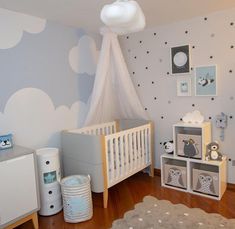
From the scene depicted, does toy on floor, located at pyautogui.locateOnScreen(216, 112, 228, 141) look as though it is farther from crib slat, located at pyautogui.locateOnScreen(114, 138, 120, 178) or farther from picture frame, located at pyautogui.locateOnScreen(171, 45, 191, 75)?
crib slat, located at pyautogui.locateOnScreen(114, 138, 120, 178)

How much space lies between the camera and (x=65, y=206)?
234 cm

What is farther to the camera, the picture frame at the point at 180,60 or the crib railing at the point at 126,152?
the picture frame at the point at 180,60

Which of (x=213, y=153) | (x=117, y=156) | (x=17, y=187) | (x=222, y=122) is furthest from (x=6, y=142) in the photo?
(x=222, y=122)

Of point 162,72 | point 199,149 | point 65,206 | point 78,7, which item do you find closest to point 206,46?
point 162,72

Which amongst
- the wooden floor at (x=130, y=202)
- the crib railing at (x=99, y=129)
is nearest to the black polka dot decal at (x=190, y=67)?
the crib railing at (x=99, y=129)

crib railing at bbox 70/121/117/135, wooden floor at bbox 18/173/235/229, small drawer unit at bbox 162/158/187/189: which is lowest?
wooden floor at bbox 18/173/235/229

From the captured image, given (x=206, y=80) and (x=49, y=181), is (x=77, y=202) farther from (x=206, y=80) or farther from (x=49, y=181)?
(x=206, y=80)

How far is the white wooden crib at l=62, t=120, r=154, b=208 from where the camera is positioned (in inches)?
98.6

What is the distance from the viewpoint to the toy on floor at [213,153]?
110 inches

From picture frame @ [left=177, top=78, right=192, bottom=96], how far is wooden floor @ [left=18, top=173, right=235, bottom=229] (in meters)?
1.28

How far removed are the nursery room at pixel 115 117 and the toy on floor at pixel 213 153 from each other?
0.5 inches

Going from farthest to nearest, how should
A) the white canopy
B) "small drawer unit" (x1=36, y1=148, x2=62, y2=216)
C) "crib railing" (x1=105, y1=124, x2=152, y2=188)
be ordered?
the white canopy → "crib railing" (x1=105, y1=124, x2=152, y2=188) → "small drawer unit" (x1=36, y1=148, x2=62, y2=216)

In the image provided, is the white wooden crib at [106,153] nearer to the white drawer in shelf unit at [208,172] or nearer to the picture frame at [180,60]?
the white drawer in shelf unit at [208,172]

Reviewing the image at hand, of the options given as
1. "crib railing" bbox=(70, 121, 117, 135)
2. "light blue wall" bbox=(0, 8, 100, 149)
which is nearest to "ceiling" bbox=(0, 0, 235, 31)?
"light blue wall" bbox=(0, 8, 100, 149)
